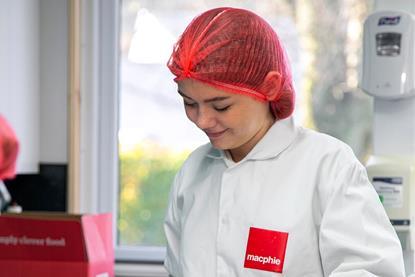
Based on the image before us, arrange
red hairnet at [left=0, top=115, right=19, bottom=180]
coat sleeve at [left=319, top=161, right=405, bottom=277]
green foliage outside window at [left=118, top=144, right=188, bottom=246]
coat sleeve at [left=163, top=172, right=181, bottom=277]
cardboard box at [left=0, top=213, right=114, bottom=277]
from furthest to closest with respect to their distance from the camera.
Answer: green foliage outside window at [left=118, top=144, right=188, bottom=246]
red hairnet at [left=0, top=115, right=19, bottom=180]
cardboard box at [left=0, top=213, right=114, bottom=277]
coat sleeve at [left=163, top=172, right=181, bottom=277]
coat sleeve at [left=319, top=161, right=405, bottom=277]

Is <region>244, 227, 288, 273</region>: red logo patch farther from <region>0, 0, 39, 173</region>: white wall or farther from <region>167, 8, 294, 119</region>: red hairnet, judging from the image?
<region>0, 0, 39, 173</region>: white wall

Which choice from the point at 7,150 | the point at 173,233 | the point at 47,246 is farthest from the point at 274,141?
the point at 7,150

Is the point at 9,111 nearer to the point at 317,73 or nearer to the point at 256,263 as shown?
the point at 317,73

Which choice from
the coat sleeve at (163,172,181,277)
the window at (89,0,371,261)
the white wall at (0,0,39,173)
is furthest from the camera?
the window at (89,0,371,261)

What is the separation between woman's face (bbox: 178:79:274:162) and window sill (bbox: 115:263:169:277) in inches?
62.4

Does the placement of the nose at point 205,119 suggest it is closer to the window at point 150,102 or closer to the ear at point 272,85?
the ear at point 272,85

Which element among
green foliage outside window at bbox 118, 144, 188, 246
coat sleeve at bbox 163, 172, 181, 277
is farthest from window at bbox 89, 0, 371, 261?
coat sleeve at bbox 163, 172, 181, 277

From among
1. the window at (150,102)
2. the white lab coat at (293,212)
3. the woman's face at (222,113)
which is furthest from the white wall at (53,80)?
the woman's face at (222,113)

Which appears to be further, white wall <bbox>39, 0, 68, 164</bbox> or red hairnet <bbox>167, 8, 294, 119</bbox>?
white wall <bbox>39, 0, 68, 164</bbox>

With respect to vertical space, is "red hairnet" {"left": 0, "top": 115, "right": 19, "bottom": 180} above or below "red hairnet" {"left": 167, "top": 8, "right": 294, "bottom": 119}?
below

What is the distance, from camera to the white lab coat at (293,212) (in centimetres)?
164

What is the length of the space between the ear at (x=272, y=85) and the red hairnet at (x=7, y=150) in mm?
1150

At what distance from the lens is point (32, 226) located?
255cm

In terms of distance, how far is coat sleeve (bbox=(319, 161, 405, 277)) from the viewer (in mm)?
1621
